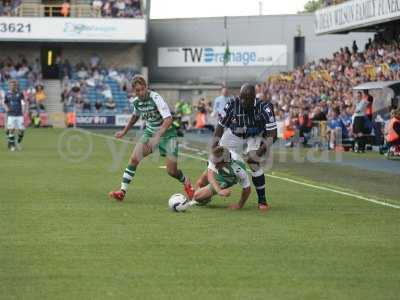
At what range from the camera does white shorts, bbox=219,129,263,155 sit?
1374 cm

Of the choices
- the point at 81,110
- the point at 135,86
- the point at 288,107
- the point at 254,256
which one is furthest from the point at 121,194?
the point at 81,110

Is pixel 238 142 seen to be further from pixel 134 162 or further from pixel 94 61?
pixel 94 61

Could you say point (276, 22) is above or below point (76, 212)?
above

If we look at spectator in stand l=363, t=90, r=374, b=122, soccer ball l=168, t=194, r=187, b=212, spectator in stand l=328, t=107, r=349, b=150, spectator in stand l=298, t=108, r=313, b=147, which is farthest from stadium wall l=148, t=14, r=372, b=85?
soccer ball l=168, t=194, r=187, b=212

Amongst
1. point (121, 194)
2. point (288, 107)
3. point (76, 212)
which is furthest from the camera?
point (288, 107)

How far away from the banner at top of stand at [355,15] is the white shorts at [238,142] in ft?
68.5

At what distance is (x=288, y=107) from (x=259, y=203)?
26465mm

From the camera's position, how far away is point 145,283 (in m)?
7.90

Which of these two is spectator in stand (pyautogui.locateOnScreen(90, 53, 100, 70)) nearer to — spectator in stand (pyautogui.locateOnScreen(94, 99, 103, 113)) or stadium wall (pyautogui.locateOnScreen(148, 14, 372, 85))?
stadium wall (pyautogui.locateOnScreen(148, 14, 372, 85))

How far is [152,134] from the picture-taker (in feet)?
49.1

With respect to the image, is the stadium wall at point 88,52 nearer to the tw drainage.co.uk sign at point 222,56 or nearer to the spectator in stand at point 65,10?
the tw drainage.co.uk sign at point 222,56

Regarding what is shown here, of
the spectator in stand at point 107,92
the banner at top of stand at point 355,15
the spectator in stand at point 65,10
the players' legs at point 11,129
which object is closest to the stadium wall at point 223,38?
the spectator in stand at point 107,92

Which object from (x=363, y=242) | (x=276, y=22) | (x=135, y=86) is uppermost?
(x=276, y=22)

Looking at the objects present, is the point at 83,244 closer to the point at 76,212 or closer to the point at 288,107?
the point at 76,212
